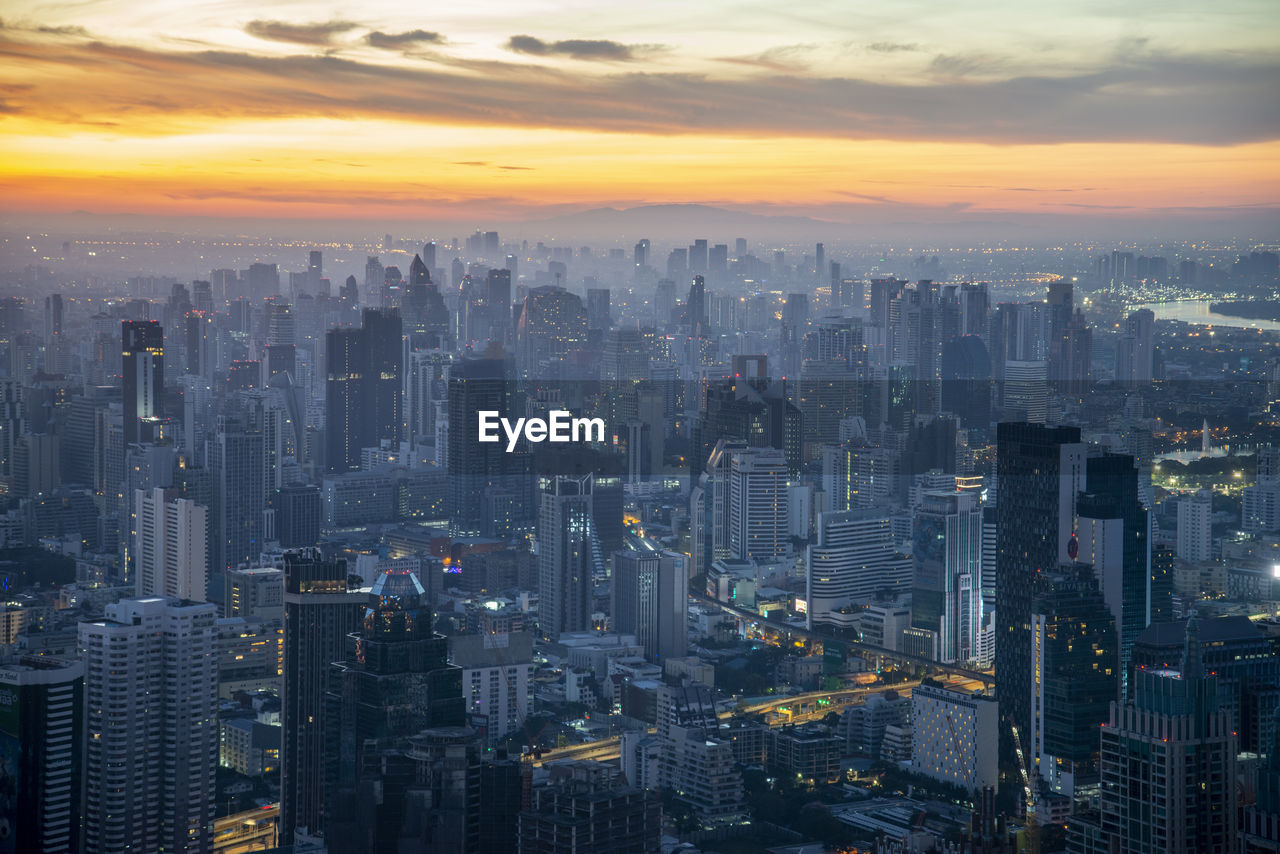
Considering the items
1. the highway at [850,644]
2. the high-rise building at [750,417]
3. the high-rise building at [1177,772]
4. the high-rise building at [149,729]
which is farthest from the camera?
the high-rise building at [750,417]

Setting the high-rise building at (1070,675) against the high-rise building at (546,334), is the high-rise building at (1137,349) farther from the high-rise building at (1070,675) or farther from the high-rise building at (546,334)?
the high-rise building at (546,334)

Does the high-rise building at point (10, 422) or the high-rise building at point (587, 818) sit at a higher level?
the high-rise building at point (10, 422)

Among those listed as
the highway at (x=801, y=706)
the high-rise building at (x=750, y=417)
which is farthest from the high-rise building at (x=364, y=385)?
the highway at (x=801, y=706)

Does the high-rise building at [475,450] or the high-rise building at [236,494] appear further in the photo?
the high-rise building at [475,450]

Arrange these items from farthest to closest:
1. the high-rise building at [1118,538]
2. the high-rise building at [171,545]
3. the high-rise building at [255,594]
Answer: the high-rise building at [171,545] < the high-rise building at [255,594] < the high-rise building at [1118,538]

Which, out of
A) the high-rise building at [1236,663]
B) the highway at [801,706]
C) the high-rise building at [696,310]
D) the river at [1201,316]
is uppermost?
the high-rise building at [696,310]

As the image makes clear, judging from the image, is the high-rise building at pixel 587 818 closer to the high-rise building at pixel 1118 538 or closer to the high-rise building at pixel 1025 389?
the high-rise building at pixel 1118 538
